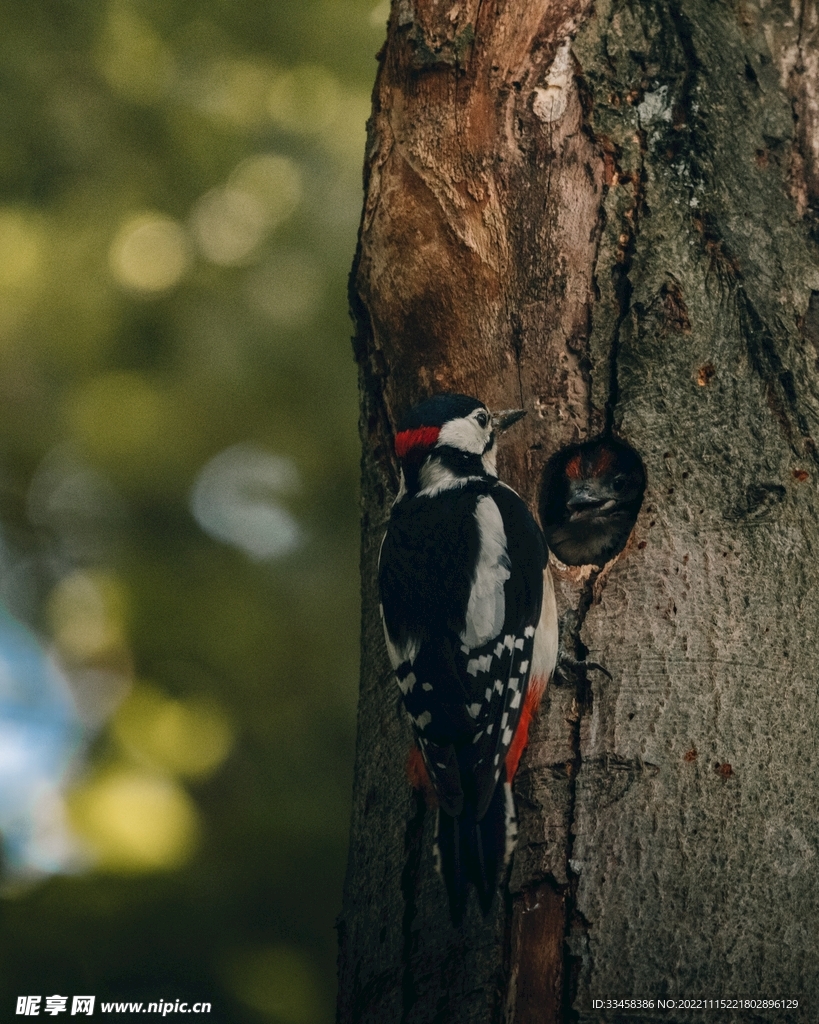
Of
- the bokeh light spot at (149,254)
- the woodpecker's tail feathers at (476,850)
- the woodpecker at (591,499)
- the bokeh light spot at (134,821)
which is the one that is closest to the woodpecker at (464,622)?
the woodpecker's tail feathers at (476,850)

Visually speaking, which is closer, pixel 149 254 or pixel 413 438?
pixel 413 438

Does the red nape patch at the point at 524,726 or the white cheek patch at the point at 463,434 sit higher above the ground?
the white cheek patch at the point at 463,434

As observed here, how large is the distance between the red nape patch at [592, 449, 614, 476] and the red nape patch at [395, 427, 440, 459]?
42 centimetres

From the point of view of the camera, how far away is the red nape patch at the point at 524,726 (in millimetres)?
2453

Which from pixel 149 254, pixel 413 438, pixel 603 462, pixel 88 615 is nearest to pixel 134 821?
pixel 88 615

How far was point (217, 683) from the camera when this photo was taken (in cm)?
442

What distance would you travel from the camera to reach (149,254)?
4.76 meters

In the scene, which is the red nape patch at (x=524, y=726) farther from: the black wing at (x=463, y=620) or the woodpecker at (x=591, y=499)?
the woodpecker at (x=591, y=499)

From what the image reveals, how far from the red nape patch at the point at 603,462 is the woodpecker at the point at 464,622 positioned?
0.69ft

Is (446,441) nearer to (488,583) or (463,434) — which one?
(463,434)

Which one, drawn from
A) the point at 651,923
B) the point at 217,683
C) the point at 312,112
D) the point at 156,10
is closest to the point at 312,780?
the point at 217,683

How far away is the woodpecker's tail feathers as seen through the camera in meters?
2.19

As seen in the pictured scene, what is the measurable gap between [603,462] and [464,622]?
21.3 inches

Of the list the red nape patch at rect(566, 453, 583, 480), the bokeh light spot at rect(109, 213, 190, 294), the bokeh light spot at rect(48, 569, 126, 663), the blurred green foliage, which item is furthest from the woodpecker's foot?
the bokeh light spot at rect(109, 213, 190, 294)
